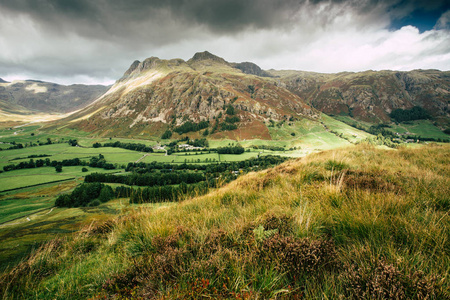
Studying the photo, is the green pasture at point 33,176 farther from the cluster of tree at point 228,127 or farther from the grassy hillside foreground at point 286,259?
the cluster of tree at point 228,127

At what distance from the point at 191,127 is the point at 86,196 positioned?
138230 millimetres

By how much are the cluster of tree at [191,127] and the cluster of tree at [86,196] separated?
129 m

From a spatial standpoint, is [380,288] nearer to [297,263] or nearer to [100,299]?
[297,263]

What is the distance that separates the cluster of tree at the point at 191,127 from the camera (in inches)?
7392

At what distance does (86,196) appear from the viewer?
5734 cm

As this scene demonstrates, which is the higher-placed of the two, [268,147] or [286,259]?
[286,259]

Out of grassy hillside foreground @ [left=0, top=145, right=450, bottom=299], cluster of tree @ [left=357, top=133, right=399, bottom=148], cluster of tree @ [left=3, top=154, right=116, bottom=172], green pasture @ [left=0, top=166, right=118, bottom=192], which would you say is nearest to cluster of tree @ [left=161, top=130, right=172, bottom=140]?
cluster of tree @ [left=3, top=154, right=116, bottom=172]

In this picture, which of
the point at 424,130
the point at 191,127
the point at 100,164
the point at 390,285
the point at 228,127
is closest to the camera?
the point at 390,285

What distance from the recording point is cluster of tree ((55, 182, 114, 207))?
2112 inches

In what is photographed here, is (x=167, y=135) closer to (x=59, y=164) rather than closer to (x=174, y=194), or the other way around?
(x=59, y=164)

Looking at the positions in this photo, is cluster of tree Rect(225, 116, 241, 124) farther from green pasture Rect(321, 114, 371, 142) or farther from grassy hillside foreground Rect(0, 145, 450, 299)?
grassy hillside foreground Rect(0, 145, 450, 299)

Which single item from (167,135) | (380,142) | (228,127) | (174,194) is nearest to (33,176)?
(167,135)

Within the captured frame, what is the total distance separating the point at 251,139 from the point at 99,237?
491ft

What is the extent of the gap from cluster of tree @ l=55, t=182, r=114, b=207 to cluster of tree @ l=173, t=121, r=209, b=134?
129 meters
